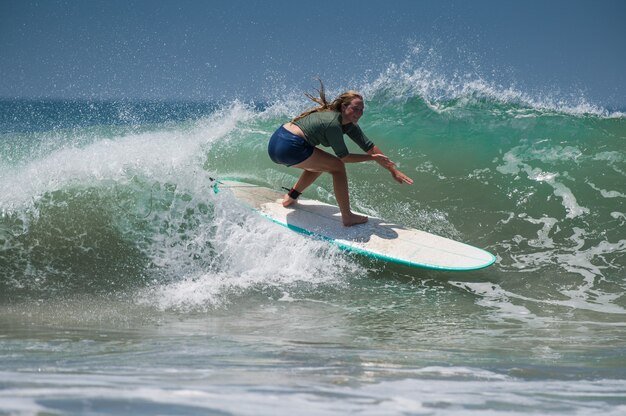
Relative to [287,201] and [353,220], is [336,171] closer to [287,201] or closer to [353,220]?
[353,220]

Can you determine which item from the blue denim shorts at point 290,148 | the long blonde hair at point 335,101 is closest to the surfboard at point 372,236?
the blue denim shorts at point 290,148

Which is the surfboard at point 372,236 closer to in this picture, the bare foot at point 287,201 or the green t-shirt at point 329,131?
the bare foot at point 287,201

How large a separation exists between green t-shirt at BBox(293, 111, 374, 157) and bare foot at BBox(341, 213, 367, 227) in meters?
0.72

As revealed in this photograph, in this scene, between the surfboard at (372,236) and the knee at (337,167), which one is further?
the knee at (337,167)

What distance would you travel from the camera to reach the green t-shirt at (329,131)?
20.1 ft

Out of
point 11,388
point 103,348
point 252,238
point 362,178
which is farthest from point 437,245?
point 11,388

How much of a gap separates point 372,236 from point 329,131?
3.55 ft

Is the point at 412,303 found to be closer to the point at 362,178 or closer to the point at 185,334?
the point at 185,334

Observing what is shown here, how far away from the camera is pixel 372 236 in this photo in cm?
658

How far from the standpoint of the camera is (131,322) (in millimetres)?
4820

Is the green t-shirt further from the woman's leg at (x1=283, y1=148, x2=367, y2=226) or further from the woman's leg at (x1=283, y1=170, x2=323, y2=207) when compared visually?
the woman's leg at (x1=283, y1=170, x2=323, y2=207)

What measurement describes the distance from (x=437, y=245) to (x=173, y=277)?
2313mm

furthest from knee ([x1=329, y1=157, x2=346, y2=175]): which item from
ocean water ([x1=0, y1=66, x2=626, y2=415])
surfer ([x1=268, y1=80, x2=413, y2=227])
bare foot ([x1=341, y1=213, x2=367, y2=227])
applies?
ocean water ([x1=0, y1=66, x2=626, y2=415])

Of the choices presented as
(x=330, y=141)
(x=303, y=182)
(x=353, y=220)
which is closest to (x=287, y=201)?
(x=303, y=182)
